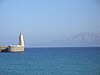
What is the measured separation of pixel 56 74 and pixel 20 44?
136ft

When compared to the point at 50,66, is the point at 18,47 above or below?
above

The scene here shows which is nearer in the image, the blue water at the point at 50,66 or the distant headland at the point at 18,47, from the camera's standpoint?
the blue water at the point at 50,66

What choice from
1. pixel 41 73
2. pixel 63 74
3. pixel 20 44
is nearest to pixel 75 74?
pixel 63 74

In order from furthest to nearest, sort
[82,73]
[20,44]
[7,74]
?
1. [20,44]
2. [82,73]
3. [7,74]

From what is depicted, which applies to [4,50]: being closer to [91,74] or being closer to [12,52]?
[12,52]

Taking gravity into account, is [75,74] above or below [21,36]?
below

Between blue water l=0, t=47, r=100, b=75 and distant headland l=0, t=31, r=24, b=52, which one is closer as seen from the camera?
blue water l=0, t=47, r=100, b=75

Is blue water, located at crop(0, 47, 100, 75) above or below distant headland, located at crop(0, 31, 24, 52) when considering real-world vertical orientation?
below

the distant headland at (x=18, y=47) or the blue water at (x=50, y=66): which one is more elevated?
the distant headland at (x=18, y=47)

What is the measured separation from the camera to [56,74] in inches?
912

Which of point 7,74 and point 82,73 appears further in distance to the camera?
point 82,73

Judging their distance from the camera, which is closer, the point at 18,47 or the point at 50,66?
the point at 50,66

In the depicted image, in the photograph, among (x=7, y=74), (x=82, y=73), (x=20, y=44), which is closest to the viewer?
(x=7, y=74)

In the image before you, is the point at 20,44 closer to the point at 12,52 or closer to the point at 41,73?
the point at 12,52
